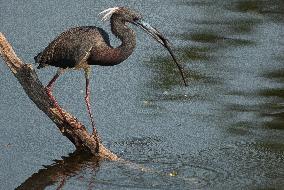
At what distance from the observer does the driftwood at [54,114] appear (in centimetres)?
959

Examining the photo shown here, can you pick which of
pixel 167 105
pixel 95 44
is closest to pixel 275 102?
pixel 167 105

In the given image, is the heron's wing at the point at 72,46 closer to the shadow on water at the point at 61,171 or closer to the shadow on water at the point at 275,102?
the shadow on water at the point at 61,171

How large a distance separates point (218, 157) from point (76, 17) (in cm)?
470

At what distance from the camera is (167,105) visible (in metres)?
11.1

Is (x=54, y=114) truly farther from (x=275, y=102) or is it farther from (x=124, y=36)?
(x=275, y=102)

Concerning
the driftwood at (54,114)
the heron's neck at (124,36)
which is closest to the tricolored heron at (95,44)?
the heron's neck at (124,36)

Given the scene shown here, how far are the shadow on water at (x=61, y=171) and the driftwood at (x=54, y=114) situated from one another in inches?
4.1

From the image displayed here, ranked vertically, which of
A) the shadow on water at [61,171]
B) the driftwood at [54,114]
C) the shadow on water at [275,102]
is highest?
the driftwood at [54,114]

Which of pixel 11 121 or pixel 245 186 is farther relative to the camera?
pixel 11 121

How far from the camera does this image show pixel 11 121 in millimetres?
10461

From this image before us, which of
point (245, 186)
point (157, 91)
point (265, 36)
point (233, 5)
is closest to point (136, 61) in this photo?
point (157, 91)

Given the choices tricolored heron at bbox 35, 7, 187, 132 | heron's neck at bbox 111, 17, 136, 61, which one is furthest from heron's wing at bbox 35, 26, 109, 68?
heron's neck at bbox 111, 17, 136, 61

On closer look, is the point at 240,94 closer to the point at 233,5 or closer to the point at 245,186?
the point at 245,186

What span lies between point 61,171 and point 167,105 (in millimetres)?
2125
